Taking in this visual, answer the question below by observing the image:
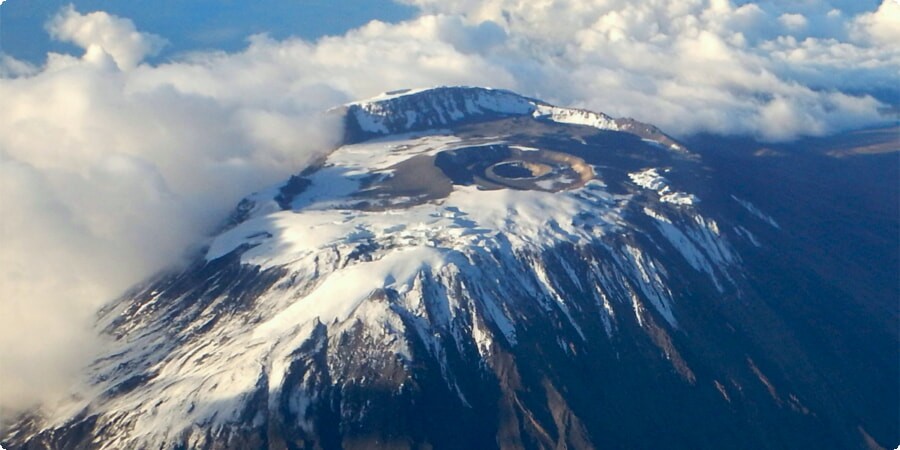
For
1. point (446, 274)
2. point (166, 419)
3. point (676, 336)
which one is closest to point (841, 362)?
point (676, 336)

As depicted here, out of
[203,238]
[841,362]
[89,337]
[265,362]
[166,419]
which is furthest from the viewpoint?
[203,238]

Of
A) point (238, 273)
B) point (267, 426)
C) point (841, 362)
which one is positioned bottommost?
point (841, 362)

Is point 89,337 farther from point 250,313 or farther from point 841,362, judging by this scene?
point 841,362

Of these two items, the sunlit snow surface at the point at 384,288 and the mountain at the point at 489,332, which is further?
the sunlit snow surface at the point at 384,288

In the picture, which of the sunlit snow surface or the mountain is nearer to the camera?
the mountain

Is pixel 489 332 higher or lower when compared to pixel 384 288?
lower

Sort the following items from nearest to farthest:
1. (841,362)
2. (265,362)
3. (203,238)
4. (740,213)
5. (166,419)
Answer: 1. (166,419)
2. (265,362)
3. (841,362)
4. (203,238)
5. (740,213)

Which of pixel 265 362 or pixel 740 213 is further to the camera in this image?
pixel 740 213

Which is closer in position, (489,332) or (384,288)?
(489,332)
